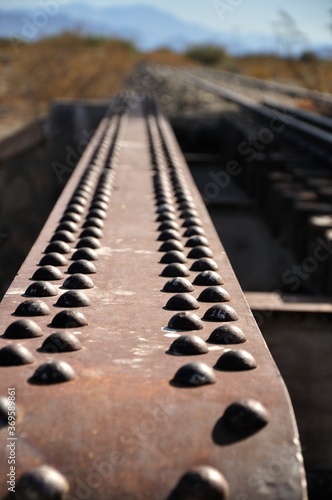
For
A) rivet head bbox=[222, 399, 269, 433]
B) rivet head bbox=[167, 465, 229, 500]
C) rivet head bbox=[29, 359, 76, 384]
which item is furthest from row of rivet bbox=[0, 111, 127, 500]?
rivet head bbox=[222, 399, 269, 433]

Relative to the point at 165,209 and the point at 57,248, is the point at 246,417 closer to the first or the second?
the point at 57,248

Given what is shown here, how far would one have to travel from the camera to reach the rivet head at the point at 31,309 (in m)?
2.32

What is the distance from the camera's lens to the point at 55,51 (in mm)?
28688

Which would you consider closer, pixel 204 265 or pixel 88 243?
pixel 204 265

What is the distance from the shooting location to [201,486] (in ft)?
4.93

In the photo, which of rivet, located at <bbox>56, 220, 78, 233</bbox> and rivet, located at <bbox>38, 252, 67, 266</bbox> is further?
rivet, located at <bbox>56, 220, 78, 233</bbox>

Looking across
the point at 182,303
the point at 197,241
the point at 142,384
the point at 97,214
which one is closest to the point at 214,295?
the point at 182,303

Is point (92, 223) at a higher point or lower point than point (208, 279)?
lower

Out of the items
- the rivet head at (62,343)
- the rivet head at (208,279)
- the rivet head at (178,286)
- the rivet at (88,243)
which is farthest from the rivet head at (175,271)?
the rivet head at (62,343)

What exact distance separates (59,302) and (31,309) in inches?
6.5

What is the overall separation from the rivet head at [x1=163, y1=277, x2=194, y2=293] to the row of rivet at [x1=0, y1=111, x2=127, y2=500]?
234 millimetres

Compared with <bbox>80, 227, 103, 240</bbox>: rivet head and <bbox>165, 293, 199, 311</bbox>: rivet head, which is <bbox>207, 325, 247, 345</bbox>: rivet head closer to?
<bbox>165, 293, 199, 311</bbox>: rivet head

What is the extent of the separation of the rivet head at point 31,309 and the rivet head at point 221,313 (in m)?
0.43

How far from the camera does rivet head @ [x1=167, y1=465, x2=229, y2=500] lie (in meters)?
1.50
